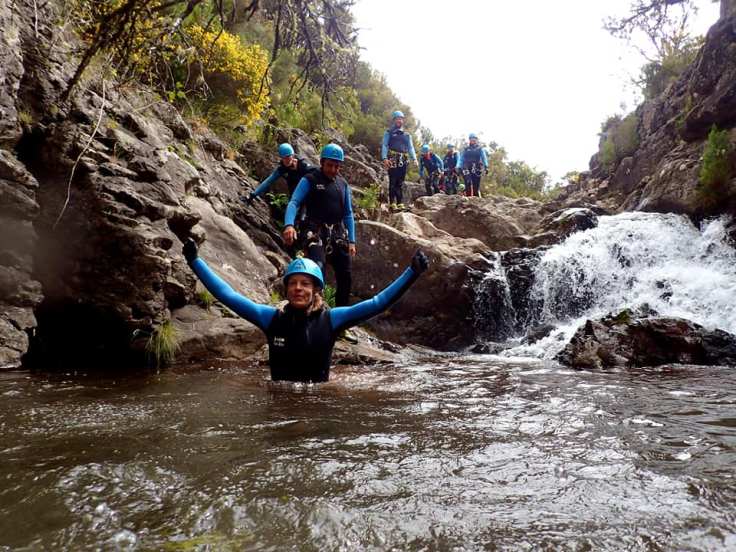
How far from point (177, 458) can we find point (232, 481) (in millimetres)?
427

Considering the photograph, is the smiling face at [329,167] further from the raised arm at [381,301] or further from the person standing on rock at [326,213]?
the raised arm at [381,301]

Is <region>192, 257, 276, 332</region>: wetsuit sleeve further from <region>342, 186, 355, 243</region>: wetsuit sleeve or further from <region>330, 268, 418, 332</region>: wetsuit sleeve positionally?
<region>342, 186, 355, 243</region>: wetsuit sleeve

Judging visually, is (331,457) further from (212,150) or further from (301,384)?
(212,150)

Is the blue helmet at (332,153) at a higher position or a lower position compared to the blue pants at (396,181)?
lower

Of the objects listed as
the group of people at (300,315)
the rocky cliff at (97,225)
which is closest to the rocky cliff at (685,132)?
the rocky cliff at (97,225)

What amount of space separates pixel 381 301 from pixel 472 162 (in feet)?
44.1

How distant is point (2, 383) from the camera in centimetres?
380

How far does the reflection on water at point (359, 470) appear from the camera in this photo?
5.15ft

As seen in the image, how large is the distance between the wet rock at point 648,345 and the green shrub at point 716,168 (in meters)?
5.13

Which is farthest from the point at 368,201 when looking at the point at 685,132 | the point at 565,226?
the point at 685,132

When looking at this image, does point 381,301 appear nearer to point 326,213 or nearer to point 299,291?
point 299,291

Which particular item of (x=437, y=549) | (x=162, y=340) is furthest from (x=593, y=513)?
(x=162, y=340)

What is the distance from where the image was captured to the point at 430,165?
61.2 ft

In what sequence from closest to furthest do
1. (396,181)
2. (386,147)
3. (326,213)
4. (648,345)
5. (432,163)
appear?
(648,345) → (326,213) → (386,147) → (396,181) → (432,163)
